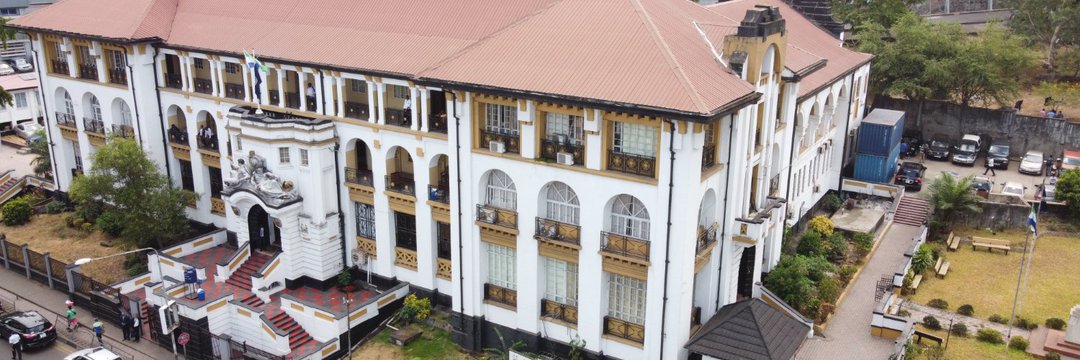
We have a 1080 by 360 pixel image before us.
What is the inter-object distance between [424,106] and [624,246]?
11.2 m

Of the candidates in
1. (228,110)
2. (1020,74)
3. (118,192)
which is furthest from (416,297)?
(1020,74)

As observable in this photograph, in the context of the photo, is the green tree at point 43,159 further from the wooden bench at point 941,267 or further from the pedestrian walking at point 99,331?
the wooden bench at point 941,267

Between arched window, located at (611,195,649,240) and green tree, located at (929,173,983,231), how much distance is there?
26.8m

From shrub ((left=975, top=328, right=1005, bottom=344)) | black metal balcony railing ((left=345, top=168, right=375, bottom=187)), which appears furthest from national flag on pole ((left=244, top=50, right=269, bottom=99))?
shrub ((left=975, top=328, right=1005, bottom=344))

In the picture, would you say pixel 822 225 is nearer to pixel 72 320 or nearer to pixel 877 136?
pixel 877 136

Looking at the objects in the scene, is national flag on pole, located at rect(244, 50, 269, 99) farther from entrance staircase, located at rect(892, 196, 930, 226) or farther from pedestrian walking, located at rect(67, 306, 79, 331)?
entrance staircase, located at rect(892, 196, 930, 226)

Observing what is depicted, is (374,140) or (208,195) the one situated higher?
(374,140)

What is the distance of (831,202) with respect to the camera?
2172 inches

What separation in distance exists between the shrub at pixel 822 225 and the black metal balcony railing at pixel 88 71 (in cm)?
4265

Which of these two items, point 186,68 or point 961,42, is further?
point 961,42

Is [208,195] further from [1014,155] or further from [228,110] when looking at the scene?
[1014,155]

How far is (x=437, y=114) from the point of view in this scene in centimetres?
3825

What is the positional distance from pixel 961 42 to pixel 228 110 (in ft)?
183

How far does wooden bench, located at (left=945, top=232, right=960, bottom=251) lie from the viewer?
50.0 meters
